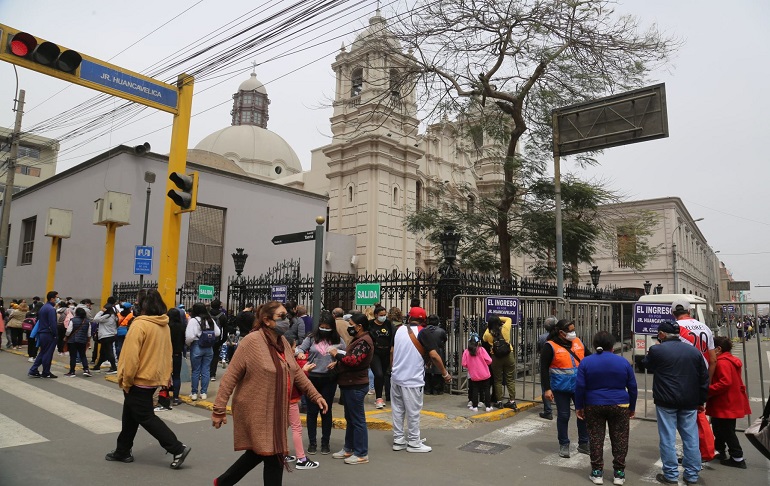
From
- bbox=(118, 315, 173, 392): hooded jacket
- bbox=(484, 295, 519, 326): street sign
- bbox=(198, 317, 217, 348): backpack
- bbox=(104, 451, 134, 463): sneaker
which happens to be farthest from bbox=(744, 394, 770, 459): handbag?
bbox=(198, 317, 217, 348): backpack

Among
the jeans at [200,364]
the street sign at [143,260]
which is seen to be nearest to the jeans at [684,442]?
the jeans at [200,364]

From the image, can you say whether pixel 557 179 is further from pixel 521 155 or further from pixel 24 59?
pixel 24 59

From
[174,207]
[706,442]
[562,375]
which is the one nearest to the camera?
[706,442]

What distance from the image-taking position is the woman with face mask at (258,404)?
4.21 m

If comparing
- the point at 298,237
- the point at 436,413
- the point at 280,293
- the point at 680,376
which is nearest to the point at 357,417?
the point at 436,413

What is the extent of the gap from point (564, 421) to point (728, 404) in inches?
76.6

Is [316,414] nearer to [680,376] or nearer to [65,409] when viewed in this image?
[680,376]

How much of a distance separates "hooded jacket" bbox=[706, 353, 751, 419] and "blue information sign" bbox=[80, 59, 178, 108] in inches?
410

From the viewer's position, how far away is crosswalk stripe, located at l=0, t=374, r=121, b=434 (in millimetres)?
7492

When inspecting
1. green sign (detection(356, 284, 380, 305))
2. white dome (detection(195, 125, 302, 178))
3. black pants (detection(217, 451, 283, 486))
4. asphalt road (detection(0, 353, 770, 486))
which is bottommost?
asphalt road (detection(0, 353, 770, 486))

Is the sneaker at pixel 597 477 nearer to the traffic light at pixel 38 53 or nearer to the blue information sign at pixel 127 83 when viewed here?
the traffic light at pixel 38 53

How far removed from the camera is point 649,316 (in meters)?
8.73

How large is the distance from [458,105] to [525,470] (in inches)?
494

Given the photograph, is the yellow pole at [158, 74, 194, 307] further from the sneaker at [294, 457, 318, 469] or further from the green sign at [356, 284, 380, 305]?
the sneaker at [294, 457, 318, 469]
